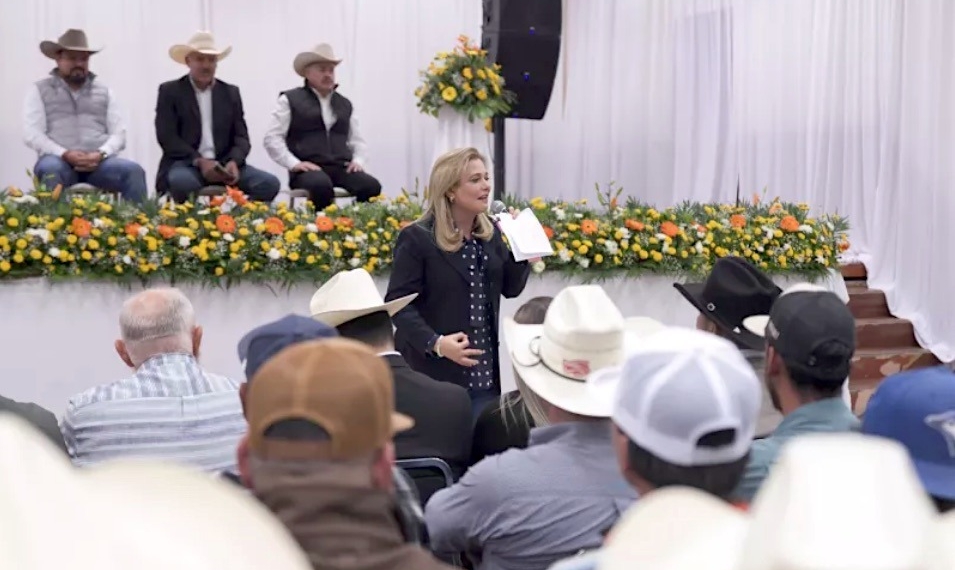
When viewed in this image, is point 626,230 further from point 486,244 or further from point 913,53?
point 913,53

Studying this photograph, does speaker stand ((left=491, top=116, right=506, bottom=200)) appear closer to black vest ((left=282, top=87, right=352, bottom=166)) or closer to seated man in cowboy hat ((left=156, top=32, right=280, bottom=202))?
black vest ((left=282, top=87, right=352, bottom=166))

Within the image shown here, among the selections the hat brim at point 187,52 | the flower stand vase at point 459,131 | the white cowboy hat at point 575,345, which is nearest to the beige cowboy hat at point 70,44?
the hat brim at point 187,52

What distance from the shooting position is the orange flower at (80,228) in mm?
4105

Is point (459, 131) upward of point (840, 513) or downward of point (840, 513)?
upward

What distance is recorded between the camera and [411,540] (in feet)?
4.12

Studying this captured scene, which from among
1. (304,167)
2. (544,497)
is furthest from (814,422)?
(304,167)

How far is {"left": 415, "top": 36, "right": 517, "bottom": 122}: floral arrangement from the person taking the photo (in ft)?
16.8

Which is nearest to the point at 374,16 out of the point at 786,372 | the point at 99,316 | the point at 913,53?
the point at 913,53

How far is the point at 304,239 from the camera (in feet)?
14.6

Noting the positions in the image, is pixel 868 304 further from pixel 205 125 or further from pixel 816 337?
pixel 816 337

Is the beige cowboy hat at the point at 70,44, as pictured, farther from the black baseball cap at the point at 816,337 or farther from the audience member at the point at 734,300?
the black baseball cap at the point at 816,337

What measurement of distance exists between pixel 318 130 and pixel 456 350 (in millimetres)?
2850

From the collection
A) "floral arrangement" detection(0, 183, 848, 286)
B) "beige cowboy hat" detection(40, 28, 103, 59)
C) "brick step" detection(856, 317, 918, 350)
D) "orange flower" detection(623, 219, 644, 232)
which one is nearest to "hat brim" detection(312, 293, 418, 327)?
"floral arrangement" detection(0, 183, 848, 286)

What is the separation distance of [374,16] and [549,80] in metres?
2.86
